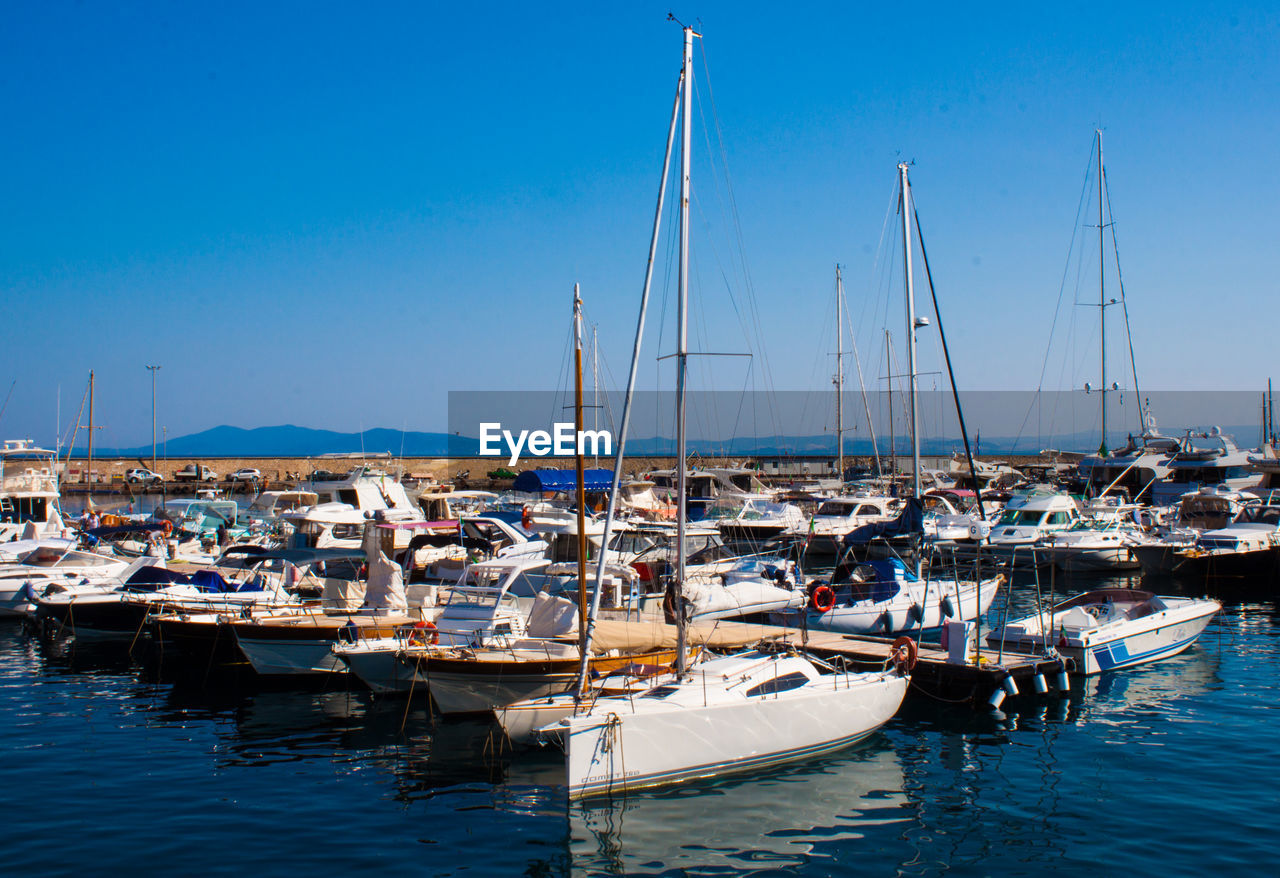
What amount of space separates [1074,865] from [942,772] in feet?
11.8

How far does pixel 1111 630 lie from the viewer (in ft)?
69.7

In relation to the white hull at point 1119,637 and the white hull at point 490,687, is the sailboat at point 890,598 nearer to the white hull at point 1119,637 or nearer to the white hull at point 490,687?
the white hull at point 1119,637

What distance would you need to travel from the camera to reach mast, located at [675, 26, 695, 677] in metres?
15.5

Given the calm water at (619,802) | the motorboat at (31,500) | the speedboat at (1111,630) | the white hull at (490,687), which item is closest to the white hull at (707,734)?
the calm water at (619,802)

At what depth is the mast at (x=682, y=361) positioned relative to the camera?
15516mm

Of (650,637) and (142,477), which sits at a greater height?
(142,477)

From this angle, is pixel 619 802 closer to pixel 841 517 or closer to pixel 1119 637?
pixel 1119 637

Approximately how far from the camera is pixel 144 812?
13.5m

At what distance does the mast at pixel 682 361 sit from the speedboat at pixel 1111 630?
777 centimetres

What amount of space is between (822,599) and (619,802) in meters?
9.89

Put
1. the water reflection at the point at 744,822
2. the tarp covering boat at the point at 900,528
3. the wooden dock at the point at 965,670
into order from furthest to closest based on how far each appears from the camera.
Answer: the tarp covering boat at the point at 900,528 → the wooden dock at the point at 965,670 → the water reflection at the point at 744,822

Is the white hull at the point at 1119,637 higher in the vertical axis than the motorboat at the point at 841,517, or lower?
→ lower

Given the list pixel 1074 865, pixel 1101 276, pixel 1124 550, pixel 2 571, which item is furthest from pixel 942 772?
pixel 1101 276

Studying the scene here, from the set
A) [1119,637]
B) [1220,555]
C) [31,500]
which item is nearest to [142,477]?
[31,500]
